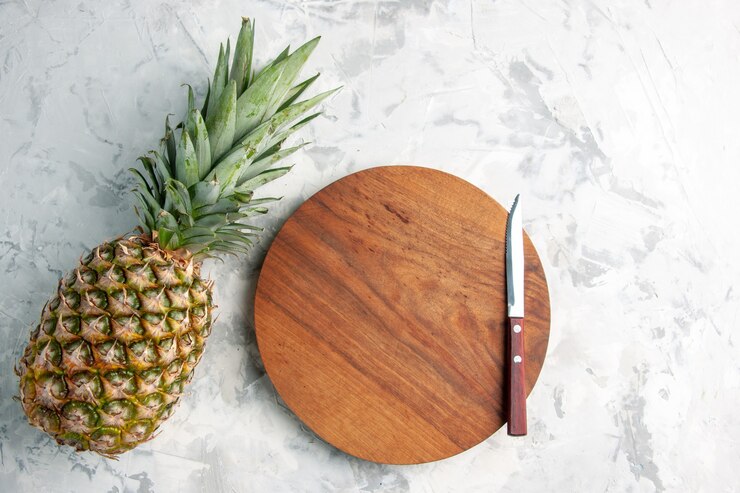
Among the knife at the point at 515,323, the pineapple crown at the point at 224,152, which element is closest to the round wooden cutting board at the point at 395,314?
the knife at the point at 515,323

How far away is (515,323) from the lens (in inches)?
56.1

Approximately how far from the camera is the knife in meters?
1.40

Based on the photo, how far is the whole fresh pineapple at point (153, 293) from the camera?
44.7 inches

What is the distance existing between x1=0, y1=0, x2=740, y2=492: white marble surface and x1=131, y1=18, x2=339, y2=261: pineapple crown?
0.29 m

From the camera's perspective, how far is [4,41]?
4.84 ft

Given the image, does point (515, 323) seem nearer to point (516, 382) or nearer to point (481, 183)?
point (516, 382)

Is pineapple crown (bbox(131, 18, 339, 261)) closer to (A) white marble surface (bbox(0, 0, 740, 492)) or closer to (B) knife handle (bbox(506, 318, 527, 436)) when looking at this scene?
(A) white marble surface (bbox(0, 0, 740, 492))

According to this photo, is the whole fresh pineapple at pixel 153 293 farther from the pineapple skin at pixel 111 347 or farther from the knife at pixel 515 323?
the knife at pixel 515 323

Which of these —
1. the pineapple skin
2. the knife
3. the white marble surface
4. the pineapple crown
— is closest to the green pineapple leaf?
the pineapple crown

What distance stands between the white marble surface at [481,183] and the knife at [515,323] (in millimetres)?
147

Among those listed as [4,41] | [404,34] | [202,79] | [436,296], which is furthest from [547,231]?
[4,41]

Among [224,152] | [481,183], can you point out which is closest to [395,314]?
[481,183]

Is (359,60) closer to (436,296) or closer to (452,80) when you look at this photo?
(452,80)

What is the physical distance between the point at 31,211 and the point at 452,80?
1.08 metres
